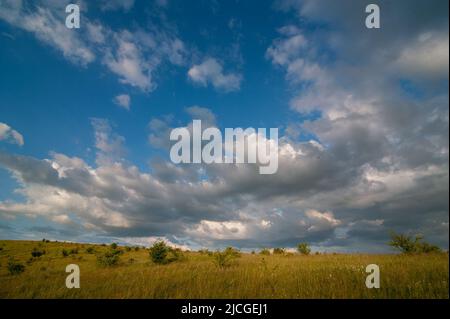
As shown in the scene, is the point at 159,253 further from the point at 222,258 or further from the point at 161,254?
the point at 222,258

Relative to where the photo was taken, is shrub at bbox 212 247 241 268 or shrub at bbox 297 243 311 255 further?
shrub at bbox 297 243 311 255

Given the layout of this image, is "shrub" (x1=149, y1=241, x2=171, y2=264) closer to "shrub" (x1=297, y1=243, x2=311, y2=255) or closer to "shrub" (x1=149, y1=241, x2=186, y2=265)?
"shrub" (x1=149, y1=241, x2=186, y2=265)

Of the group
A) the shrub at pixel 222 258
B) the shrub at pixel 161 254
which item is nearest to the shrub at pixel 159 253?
the shrub at pixel 161 254

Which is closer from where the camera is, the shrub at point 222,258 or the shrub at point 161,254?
the shrub at point 222,258

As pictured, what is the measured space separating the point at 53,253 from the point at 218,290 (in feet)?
112

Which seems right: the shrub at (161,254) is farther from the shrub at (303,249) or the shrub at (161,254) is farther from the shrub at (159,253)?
the shrub at (303,249)

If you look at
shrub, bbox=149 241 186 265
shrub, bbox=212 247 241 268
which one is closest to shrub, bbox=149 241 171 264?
shrub, bbox=149 241 186 265

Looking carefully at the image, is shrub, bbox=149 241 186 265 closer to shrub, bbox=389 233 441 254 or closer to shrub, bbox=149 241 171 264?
shrub, bbox=149 241 171 264

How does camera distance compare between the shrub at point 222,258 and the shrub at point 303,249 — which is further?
the shrub at point 303,249

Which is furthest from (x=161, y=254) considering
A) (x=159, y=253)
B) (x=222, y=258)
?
(x=222, y=258)

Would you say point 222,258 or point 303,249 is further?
point 303,249

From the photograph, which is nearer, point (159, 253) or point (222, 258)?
point (222, 258)

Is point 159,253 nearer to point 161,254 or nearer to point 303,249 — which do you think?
point 161,254
